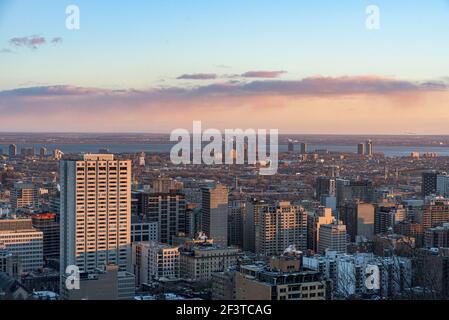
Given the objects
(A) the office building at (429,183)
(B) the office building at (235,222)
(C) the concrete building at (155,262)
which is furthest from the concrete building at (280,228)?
(A) the office building at (429,183)

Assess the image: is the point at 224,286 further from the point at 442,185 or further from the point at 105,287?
the point at 442,185

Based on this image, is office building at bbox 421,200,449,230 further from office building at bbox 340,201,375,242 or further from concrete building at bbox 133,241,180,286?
concrete building at bbox 133,241,180,286

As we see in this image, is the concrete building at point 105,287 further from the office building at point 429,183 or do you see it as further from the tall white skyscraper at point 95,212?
the office building at point 429,183

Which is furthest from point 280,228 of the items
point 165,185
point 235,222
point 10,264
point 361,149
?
point 10,264

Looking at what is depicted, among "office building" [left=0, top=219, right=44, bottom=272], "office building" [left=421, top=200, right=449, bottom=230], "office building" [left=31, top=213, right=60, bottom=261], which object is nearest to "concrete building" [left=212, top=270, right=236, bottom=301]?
"office building" [left=0, top=219, right=44, bottom=272]

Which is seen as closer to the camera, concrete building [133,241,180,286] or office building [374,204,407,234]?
concrete building [133,241,180,286]

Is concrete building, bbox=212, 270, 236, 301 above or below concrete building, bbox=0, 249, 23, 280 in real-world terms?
above

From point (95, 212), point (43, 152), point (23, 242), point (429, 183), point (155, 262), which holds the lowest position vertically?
point (155, 262)
